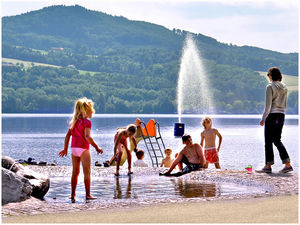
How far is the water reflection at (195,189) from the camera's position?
9.60m

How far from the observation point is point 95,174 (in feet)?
44.8

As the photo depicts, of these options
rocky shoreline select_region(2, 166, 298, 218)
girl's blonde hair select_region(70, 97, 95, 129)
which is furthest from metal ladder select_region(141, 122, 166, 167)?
girl's blonde hair select_region(70, 97, 95, 129)

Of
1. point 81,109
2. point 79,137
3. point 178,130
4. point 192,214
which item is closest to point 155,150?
point 178,130

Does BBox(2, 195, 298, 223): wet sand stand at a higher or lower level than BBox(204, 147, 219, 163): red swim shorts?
lower

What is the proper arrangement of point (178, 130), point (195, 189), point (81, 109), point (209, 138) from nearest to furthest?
point (81, 109) < point (195, 189) < point (209, 138) < point (178, 130)

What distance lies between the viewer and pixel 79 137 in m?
9.13

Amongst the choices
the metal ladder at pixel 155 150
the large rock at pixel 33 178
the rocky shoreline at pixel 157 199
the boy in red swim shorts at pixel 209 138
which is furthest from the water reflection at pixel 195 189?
the metal ladder at pixel 155 150

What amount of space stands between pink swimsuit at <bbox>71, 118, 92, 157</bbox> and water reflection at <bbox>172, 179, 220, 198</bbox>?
1.83 m

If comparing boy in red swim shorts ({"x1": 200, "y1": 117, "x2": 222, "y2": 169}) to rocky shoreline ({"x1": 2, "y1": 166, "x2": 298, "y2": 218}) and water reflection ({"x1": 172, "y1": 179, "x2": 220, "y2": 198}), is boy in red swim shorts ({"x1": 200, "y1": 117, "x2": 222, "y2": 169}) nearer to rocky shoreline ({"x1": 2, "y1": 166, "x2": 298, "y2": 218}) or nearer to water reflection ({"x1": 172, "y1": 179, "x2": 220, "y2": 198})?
rocky shoreline ({"x1": 2, "y1": 166, "x2": 298, "y2": 218})

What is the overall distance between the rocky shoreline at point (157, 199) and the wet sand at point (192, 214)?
415 millimetres

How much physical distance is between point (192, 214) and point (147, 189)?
3.29 m

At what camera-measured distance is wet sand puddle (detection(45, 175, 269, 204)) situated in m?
9.39

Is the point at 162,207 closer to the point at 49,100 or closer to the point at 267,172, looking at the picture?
the point at 267,172

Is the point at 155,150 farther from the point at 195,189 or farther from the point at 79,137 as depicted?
the point at 79,137
